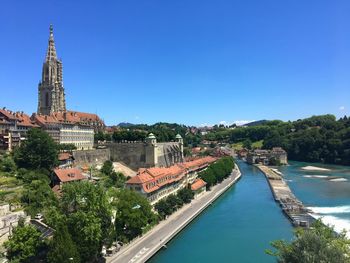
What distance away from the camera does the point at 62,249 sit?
21.1 metres

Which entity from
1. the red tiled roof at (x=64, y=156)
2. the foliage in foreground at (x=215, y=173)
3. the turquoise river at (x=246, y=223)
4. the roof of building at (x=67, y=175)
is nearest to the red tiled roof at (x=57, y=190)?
the roof of building at (x=67, y=175)

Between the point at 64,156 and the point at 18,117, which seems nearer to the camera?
the point at 64,156

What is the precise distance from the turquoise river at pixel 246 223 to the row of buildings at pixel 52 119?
21.5 metres

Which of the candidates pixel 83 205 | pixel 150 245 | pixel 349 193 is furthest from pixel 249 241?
pixel 349 193

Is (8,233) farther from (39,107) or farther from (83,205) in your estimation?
(39,107)

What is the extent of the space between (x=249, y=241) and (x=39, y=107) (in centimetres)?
4701

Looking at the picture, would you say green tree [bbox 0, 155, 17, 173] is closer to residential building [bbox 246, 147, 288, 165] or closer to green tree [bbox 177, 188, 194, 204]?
green tree [bbox 177, 188, 194, 204]

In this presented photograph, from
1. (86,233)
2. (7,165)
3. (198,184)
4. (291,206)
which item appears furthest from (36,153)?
(291,206)

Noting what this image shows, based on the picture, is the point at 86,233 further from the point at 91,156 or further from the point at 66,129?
the point at 66,129

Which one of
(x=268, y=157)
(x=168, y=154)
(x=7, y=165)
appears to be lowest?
(x=268, y=157)

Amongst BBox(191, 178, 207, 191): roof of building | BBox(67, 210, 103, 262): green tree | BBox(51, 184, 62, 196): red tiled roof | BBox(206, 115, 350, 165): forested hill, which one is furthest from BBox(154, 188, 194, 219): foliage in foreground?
BBox(206, 115, 350, 165): forested hill

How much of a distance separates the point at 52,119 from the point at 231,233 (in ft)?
99.6

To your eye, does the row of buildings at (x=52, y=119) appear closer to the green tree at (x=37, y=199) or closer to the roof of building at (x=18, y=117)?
the roof of building at (x=18, y=117)

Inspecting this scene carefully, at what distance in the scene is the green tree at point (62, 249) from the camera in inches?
824
